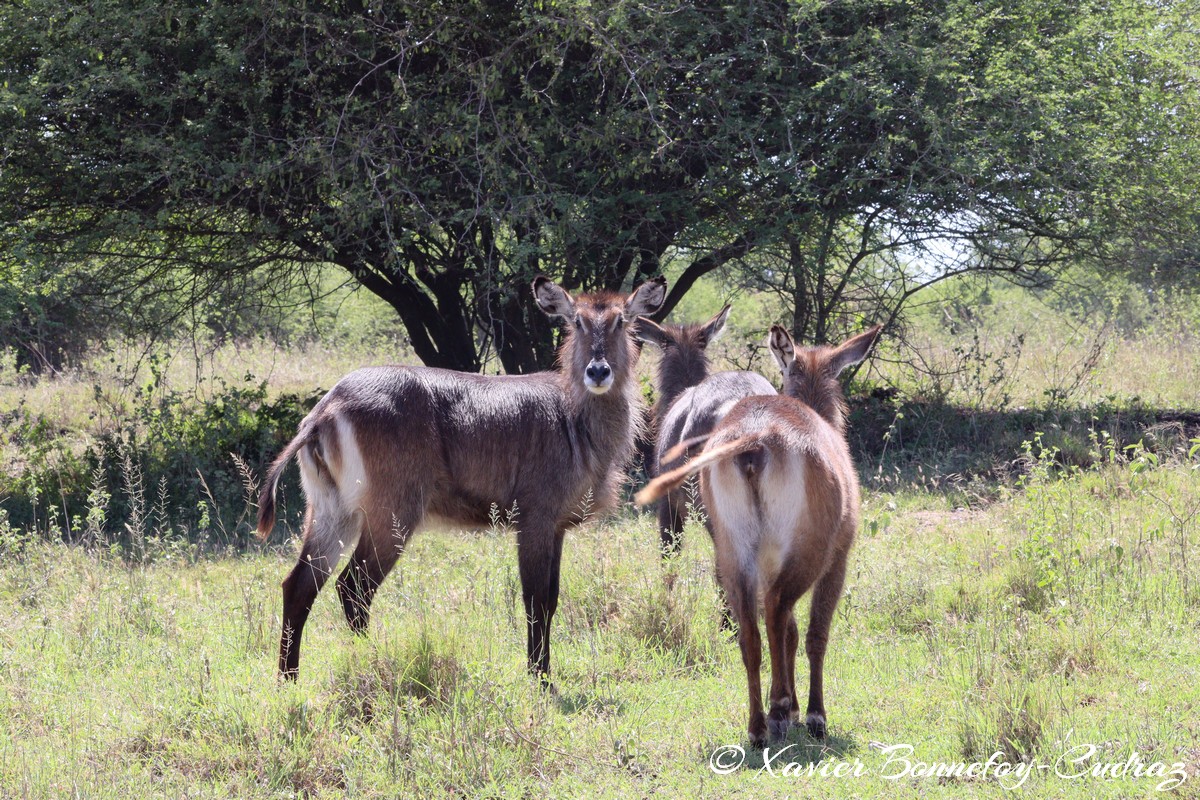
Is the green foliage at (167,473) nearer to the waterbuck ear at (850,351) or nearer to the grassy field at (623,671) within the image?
the grassy field at (623,671)

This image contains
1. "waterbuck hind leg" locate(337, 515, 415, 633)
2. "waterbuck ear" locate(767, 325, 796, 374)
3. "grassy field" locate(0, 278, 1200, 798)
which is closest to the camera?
"grassy field" locate(0, 278, 1200, 798)

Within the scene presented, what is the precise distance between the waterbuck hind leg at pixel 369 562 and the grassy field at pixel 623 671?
0.12 metres

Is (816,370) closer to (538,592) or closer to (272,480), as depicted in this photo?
(538,592)

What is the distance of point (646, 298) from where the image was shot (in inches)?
217

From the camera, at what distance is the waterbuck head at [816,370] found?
16.4ft

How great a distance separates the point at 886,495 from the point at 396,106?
453cm

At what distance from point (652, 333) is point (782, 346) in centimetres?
192

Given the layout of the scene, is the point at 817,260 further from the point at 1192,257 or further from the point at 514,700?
the point at 514,700

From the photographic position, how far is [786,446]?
386 cm

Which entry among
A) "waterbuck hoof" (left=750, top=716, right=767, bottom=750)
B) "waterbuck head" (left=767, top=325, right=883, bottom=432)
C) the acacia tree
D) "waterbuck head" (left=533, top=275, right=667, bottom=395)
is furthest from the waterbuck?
the acacia tree

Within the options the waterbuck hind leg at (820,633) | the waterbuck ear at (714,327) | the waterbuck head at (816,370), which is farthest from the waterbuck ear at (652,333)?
the waterbuck hind leg at (820,633)

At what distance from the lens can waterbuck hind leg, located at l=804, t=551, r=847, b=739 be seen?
400 centimetres

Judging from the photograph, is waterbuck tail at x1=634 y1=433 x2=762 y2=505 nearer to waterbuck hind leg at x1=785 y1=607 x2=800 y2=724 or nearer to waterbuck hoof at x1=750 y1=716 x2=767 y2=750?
waterbuck hind leg at x1=785 y1=607 x2=800 y2=724

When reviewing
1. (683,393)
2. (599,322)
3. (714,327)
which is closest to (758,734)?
(599,322)
